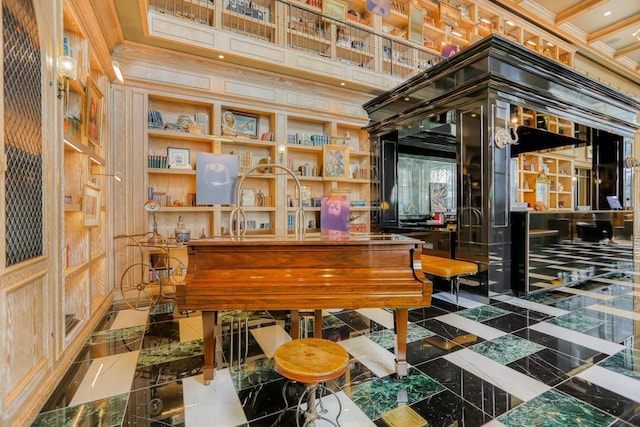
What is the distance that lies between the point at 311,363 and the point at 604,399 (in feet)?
5.82

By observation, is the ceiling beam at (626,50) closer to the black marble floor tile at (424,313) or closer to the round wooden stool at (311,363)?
the black marble floor tile at (424,313)

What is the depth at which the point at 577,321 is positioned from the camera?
9.80 ft

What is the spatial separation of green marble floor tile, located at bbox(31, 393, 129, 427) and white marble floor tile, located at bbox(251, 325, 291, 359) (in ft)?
3.20

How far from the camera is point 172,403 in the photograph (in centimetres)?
172

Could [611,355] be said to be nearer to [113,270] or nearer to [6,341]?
[6,341]

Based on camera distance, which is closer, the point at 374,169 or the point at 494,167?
the point at 494,167

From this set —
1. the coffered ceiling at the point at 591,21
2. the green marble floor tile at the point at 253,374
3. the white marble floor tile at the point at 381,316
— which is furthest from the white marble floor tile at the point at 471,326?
the coffered ceiling at the point at 591,21

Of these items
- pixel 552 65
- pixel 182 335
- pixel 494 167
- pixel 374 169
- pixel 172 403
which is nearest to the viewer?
pixel 172 403

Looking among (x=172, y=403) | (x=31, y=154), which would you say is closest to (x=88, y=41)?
(x=31, y=154)

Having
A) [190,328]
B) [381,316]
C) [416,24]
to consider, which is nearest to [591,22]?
[416,24]

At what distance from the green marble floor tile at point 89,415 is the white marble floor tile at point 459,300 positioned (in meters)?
3.30

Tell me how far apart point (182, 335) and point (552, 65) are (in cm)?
528

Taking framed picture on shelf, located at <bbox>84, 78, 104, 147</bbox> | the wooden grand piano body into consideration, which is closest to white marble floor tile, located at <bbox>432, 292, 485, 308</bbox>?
the wooden grand piano body

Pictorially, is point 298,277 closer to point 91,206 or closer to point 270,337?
point 270,337
